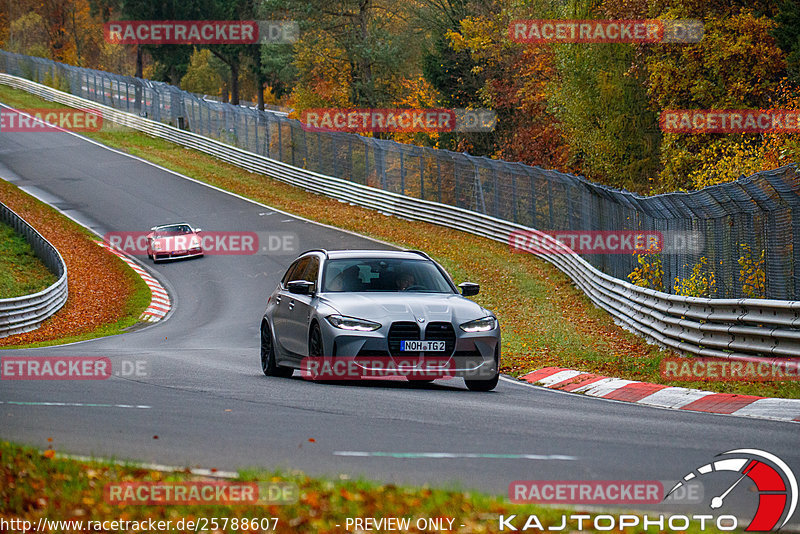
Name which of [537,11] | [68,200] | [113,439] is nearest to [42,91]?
[68,200]

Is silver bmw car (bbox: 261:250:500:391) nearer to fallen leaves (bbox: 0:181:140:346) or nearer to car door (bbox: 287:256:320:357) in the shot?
car door (bbox: 287:256:320:357)

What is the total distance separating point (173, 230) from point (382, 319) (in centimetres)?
2703

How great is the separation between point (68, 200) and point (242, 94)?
80.7 metres

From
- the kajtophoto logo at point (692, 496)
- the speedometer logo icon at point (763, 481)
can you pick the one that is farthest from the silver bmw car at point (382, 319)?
the kajtophoto logo at point (692, 496)

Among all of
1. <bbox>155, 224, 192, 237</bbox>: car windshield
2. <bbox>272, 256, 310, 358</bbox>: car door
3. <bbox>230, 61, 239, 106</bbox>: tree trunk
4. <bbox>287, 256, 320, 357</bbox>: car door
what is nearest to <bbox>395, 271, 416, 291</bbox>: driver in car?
<bbox>287, 256, 320, 357</bbox>: car door

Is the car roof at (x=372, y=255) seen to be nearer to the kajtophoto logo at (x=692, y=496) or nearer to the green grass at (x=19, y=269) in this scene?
the kajtophoto logo at (x=692, y=496)

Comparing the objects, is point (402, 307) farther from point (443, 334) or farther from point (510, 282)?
point (510, 282)

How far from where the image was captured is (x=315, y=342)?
12.4 metres

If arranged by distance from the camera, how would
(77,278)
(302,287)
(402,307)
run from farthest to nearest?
1. (77,278)
2. (302,287)
3. (402,307)

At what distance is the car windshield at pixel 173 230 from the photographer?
3769 centimetres

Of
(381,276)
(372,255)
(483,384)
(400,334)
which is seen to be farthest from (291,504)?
(372,255)

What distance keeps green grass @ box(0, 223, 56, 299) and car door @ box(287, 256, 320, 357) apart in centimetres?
1918

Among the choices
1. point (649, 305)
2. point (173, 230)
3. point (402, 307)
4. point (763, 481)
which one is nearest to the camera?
point (763, 481)

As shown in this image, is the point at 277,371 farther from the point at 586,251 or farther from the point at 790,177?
the point at 586,251
